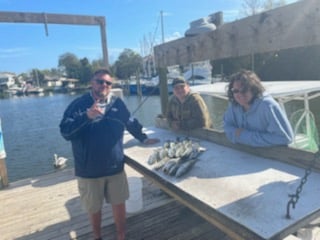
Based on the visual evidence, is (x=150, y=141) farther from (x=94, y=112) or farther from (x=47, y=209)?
(x=47, y=209)

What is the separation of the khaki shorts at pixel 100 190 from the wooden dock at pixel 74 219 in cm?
47

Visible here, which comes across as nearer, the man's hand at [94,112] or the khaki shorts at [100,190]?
the man's hand at [94,112]

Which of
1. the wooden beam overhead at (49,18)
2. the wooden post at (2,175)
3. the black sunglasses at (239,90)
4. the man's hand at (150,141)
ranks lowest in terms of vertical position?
the wooden post at (2,175)

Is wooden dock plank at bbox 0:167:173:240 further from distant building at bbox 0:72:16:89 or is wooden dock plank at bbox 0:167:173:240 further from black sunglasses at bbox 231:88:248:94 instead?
distant building at bbox 0:72:16:89

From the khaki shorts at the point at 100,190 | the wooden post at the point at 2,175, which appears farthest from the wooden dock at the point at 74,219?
the khaki shorts at the point at 100,190

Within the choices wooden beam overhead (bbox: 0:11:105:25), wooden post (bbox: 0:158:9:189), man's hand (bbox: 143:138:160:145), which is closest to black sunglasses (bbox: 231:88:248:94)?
man's hand (bbox: 143:138:160:145)

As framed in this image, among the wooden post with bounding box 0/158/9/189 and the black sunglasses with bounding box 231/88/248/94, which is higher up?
the black sunglasses with bounding box 231/88/248/94

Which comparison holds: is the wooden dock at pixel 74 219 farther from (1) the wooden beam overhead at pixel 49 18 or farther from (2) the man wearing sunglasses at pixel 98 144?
(1) the wooden beam overhead at pixel 49 18

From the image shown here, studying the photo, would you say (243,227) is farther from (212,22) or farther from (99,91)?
(212,22)

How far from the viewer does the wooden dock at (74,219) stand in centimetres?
270

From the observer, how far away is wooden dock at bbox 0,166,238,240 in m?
2.70

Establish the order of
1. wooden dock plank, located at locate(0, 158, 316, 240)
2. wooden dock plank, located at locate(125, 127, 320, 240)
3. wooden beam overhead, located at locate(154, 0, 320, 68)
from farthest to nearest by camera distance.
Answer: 1. wooden dock plank, located at locate(0, 158, 316, 240)
2. wooden beam overhead, located at locate(154, 0, 320, 68)
3. wooden dock plank, located at locate(125, 127, 320, 240)

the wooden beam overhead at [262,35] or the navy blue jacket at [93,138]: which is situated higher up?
the wooden beam overhead at [262,35]

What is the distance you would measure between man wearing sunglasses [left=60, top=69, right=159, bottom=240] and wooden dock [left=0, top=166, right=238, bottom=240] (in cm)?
36
